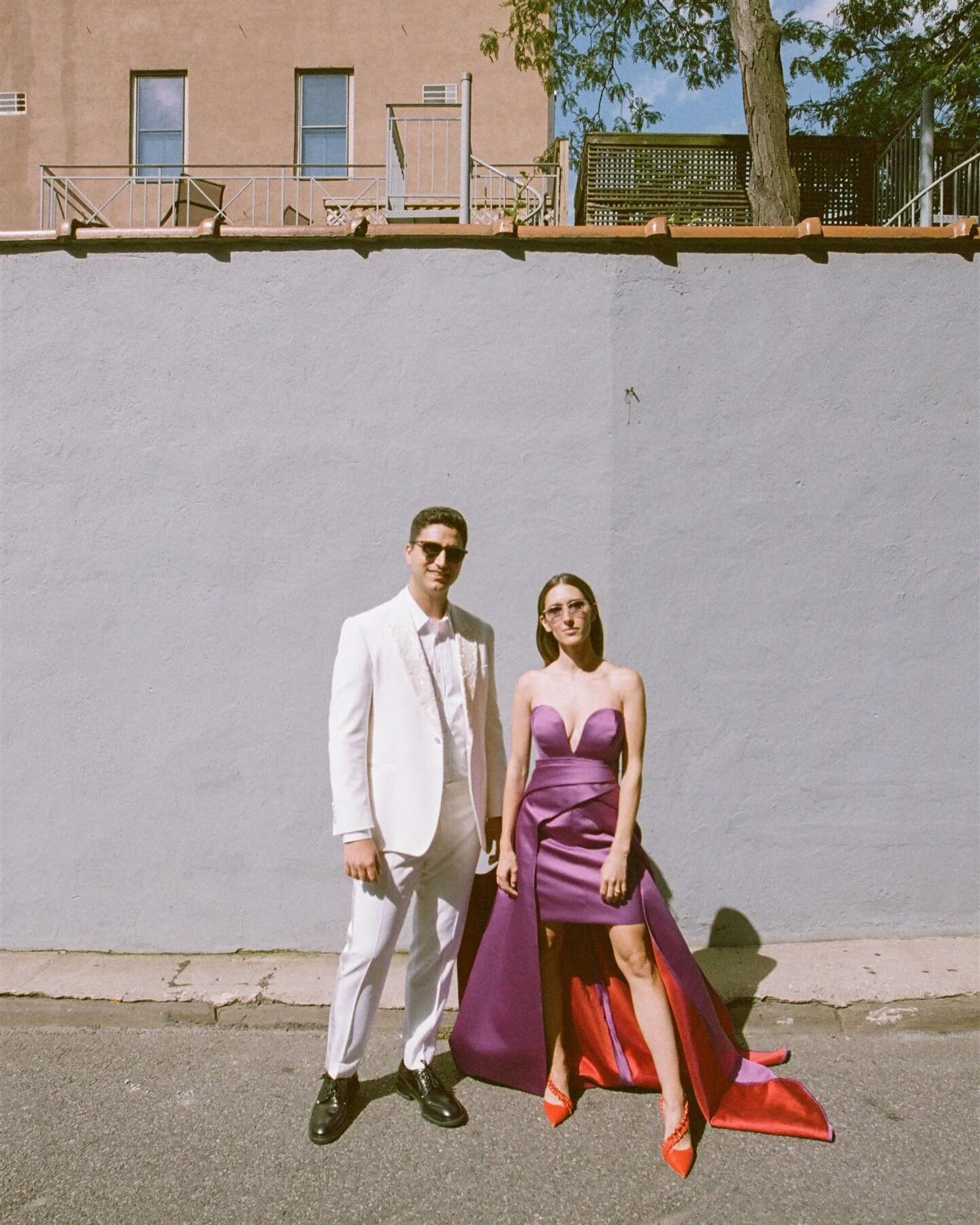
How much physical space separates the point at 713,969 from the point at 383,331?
323 cm

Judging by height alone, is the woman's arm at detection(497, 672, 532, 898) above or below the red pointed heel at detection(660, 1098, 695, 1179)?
above

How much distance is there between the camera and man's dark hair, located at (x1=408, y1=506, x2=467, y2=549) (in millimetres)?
3148

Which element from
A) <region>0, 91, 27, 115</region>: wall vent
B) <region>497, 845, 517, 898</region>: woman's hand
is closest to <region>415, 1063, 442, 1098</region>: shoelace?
<region>497, 845, 517, 898</region>: woman's hand

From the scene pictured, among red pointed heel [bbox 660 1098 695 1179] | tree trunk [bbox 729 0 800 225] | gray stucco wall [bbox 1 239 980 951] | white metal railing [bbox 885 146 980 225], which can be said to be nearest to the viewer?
red pointed heel [bbox 660 1098 695 1179]

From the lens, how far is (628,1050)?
11.0ft

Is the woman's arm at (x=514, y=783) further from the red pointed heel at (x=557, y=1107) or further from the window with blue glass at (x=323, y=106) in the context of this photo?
the window with blue glass at (x=323, y=106)

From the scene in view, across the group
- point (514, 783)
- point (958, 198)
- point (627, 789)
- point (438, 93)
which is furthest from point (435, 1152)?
point (438, 93)

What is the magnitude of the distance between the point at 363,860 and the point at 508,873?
1.80 ft

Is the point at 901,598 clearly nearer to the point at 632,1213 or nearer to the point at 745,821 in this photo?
the point at 745,821

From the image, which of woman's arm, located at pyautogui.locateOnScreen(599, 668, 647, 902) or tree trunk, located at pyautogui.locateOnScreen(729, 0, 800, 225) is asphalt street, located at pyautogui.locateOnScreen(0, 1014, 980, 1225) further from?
tree trunk, located at pyautogui.locateOnScreen(729, 0, 800, 225)

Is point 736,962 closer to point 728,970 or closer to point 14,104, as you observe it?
point 728,970

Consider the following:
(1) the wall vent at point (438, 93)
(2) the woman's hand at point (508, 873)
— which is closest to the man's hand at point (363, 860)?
(2) the woman's hand at point (508, 873)

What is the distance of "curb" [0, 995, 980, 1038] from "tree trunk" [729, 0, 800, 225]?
5.21m

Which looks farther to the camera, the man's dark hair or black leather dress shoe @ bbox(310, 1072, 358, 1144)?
the man's dark hair
